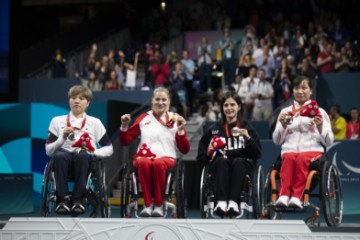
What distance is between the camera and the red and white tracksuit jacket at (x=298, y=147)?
791cm

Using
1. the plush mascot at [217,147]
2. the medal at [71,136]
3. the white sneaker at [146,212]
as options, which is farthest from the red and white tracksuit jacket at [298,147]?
the medal at [71,136]

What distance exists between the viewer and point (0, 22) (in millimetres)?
16500

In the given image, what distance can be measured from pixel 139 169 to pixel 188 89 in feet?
29.7

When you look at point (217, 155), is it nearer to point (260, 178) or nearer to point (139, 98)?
point (260, 178)

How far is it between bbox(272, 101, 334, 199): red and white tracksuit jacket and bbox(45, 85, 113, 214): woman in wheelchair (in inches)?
67.3

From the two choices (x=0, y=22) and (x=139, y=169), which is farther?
(x=0, y=22)

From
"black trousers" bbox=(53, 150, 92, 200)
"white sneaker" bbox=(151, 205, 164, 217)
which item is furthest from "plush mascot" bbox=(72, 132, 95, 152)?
"white sneaker" bbox=(151, 205, 164, 217)

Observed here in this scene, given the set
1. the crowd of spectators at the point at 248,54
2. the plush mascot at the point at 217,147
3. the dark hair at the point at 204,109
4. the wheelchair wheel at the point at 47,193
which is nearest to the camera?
the wheelchair wheel at the point at 47,193

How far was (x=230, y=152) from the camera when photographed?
8.12 m

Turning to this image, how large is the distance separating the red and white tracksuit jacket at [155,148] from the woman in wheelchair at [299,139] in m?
0.98

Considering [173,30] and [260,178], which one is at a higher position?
[173,30]

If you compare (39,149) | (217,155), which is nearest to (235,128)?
(217,155)

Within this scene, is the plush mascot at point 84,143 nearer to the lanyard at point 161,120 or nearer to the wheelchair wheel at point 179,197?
the lanyard at point 161,120

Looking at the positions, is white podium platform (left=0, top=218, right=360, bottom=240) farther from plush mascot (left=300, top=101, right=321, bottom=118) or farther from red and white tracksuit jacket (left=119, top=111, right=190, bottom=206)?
plush mascot (left=300, top=101, right=321, bottom=118)
